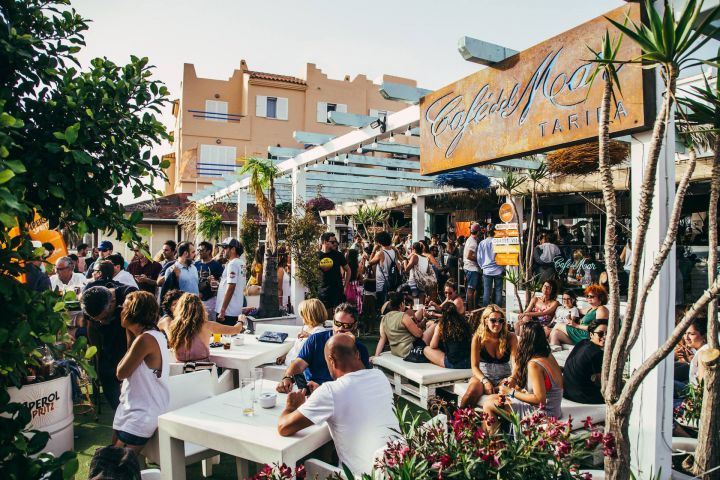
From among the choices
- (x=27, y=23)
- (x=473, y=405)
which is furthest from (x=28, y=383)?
(x=473, y=405)

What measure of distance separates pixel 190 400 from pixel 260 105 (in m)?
24.3

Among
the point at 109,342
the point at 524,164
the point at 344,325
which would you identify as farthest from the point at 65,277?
the point at 524,164

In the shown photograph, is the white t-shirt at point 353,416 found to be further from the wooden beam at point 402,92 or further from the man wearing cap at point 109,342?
the wooden beam at point 402,92

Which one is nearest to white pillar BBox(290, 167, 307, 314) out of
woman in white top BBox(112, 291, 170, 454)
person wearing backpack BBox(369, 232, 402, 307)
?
person wearing backpack BBox(369, 232, 402, 307)

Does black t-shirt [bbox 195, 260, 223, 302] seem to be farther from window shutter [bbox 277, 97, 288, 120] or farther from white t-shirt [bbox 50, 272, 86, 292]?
window shutter [bbox 277, 97, 288, 120]

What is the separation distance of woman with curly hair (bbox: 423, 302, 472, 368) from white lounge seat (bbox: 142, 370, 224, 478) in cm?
234

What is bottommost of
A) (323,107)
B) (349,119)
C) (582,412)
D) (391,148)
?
(582,412)

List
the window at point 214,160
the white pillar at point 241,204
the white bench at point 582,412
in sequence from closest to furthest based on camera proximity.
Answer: the white bench at point 582,412 < the white pillar at point 241,204 < the window at point 214,160

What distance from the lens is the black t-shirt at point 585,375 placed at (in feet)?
13.3

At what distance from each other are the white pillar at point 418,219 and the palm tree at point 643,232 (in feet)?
32.1

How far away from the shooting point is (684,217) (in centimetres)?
1011

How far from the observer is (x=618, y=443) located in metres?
2.09

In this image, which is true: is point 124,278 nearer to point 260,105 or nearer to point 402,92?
point 402,92

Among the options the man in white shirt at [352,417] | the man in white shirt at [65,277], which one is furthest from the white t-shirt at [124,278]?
the man in white shirt at [352,417]
